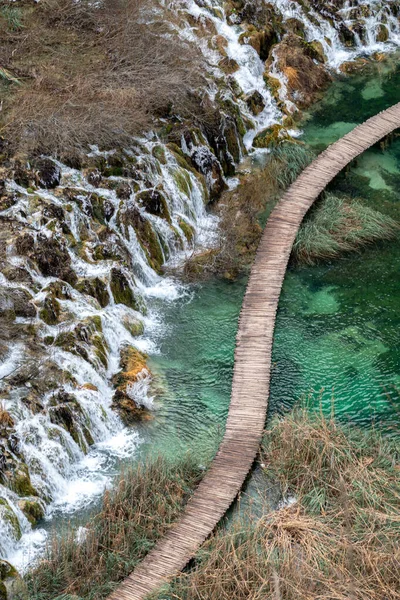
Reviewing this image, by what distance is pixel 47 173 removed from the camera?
16016 millimetres

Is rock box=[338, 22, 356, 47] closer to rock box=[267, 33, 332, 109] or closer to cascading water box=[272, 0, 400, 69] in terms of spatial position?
cascading water box=[272, 0, 400, 69]

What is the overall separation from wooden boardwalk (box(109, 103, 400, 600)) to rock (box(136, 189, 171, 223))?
6.26 ft

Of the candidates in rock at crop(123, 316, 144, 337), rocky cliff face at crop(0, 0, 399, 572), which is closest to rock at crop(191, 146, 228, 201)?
rocky cliff face at crop(0, 0, 399, 572)

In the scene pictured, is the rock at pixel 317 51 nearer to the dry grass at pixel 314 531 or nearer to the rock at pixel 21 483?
the dry grass at pixel 314 531

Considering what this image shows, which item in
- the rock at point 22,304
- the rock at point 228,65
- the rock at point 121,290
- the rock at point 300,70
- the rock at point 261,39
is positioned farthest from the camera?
the rock at point 261,39

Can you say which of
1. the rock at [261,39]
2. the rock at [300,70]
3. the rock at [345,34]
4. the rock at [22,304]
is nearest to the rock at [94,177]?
the rock at [22,304]

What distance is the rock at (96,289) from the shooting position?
14.6 meters

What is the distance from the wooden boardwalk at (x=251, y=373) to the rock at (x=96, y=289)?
7.49 ft

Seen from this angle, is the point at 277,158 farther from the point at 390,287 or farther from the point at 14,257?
the point at 14,257

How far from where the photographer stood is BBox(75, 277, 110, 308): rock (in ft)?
48.0

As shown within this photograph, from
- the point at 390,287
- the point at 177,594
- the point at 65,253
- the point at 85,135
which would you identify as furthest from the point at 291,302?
the point at 177,594

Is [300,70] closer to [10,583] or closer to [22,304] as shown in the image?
[22,304]

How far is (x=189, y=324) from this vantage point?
14.9 meters

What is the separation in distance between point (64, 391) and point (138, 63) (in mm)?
8802
